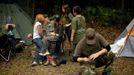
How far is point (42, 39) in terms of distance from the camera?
11.0 m

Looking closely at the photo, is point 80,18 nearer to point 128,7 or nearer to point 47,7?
point 47,7

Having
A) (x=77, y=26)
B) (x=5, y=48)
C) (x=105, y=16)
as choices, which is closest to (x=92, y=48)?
(x=77, y=26)

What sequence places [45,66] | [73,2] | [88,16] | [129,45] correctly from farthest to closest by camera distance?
1. [73,2]
2. [88,16]
3. [129,45]
4. [45,66]

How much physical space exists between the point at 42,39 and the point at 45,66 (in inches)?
32.0

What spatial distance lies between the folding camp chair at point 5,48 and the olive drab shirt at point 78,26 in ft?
6.99

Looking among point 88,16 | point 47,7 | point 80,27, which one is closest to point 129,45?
point 80,27

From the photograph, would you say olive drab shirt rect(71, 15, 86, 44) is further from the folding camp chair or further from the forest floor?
the folding camp chair

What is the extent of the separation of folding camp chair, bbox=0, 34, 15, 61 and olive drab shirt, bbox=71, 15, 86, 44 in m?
2.13

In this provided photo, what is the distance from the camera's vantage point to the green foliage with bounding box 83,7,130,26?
60.1 feet

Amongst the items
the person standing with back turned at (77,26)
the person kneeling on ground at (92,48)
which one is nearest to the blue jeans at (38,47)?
the person standing with back turned at (77,26)

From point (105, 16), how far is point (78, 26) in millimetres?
7405

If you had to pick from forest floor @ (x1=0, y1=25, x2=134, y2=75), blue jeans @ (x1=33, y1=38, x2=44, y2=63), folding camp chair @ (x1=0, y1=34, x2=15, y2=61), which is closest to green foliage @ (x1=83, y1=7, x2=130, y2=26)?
forest floor @ (x1=0, y1=25, x2=134, y2=75)

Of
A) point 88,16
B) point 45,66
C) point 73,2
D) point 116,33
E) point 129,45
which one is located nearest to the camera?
point 45,66

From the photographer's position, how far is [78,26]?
11.2 meters
